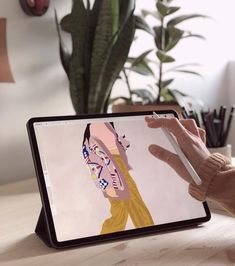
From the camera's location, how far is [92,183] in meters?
0.58

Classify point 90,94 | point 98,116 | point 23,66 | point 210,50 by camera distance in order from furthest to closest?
point 210,50 < point 23,66 < point 90,94 < point 98,116

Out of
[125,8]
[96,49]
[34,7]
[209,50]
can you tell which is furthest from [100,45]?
[209,50]

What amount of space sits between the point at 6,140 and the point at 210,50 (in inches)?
43.2

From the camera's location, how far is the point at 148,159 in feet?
2.08

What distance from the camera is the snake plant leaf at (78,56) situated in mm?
926

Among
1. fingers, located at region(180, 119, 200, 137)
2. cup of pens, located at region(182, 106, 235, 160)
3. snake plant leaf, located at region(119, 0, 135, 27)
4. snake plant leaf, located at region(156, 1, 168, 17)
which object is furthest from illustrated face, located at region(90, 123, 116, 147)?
snake plant leaf, located at region(156, 1, 168, 17)

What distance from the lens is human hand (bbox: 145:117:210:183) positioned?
54 cm

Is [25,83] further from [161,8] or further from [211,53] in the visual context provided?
[211,53]

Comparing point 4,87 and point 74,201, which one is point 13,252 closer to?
point 74,201

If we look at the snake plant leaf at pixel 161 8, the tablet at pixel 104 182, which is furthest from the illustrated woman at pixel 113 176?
the snake plant leaf at pixel 161 8

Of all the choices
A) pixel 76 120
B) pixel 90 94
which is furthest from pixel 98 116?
pixel 90 94

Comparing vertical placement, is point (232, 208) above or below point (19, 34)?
below

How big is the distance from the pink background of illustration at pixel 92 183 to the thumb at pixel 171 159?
40 millimetres

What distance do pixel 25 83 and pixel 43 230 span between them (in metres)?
0.57
